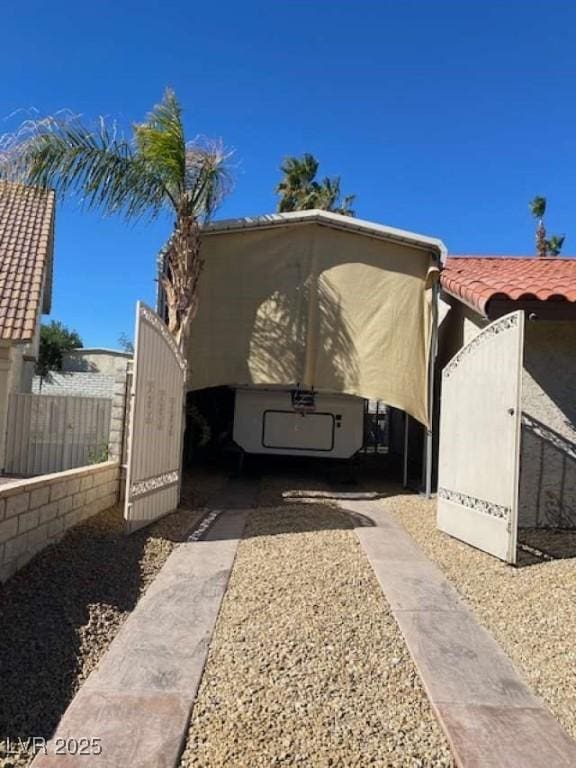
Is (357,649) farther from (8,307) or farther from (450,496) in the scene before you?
(8,307)

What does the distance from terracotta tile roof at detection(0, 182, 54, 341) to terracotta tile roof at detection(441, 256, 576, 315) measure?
639 centimetres

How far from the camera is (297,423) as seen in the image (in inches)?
440

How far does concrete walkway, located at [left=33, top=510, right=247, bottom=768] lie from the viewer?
2.62m

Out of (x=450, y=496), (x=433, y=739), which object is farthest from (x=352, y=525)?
(x=433, y=739)

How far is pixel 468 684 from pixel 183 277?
704 centimetres

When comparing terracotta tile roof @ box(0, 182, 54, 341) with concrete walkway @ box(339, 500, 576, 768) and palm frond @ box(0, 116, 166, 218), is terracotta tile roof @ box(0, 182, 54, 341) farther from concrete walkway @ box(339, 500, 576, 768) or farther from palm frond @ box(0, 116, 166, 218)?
concrete walkway @ box(339, 500, 576, 768)

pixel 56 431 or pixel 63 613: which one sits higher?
pixel 56 431

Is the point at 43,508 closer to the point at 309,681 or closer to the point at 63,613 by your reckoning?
the point at 63,613

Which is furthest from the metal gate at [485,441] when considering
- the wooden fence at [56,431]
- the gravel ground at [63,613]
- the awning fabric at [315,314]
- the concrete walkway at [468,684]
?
the wooden fence at [56,431]

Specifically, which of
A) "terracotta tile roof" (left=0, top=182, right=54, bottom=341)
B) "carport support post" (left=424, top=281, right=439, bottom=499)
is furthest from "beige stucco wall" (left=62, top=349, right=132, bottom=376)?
"carport support post" (left=424, top=281, right=439, bottom=499)

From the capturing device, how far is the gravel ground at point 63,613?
2939 millimetres

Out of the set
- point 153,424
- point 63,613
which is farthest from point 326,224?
point 63,613

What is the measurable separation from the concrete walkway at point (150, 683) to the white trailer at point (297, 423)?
6.08 meters

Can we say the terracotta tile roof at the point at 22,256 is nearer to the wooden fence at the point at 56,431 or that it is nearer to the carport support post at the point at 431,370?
the wooden fence at the point at 56,431
